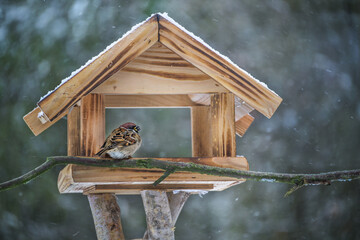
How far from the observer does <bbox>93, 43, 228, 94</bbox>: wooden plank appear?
2.84 meters

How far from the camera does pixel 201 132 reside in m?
3.34

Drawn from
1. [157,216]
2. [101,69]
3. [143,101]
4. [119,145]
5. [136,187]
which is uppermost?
[101,69]

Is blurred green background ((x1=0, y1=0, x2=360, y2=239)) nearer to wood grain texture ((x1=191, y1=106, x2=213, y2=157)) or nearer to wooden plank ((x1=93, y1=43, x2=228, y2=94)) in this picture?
wood grain texture ((x1=191, y1=106, x2=213, y2=157))

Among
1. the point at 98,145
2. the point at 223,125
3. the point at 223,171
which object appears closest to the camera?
the point at 223,171

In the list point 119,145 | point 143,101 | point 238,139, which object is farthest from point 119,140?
point 238,139

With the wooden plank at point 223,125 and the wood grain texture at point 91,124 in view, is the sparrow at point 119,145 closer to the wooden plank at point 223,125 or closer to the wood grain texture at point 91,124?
the wood grain texture at point 91,124

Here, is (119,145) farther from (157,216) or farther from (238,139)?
(238,139)

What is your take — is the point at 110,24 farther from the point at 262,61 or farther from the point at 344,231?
the point at 344,231

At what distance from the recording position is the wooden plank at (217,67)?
276cm

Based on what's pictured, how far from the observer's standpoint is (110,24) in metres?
5.20

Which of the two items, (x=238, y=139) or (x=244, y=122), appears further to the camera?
(x=238, y=139)

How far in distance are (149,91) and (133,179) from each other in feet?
1.59

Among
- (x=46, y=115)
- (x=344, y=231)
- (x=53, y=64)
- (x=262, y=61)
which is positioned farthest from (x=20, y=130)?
(x=344, y=231)

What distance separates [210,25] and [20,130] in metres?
2.10
